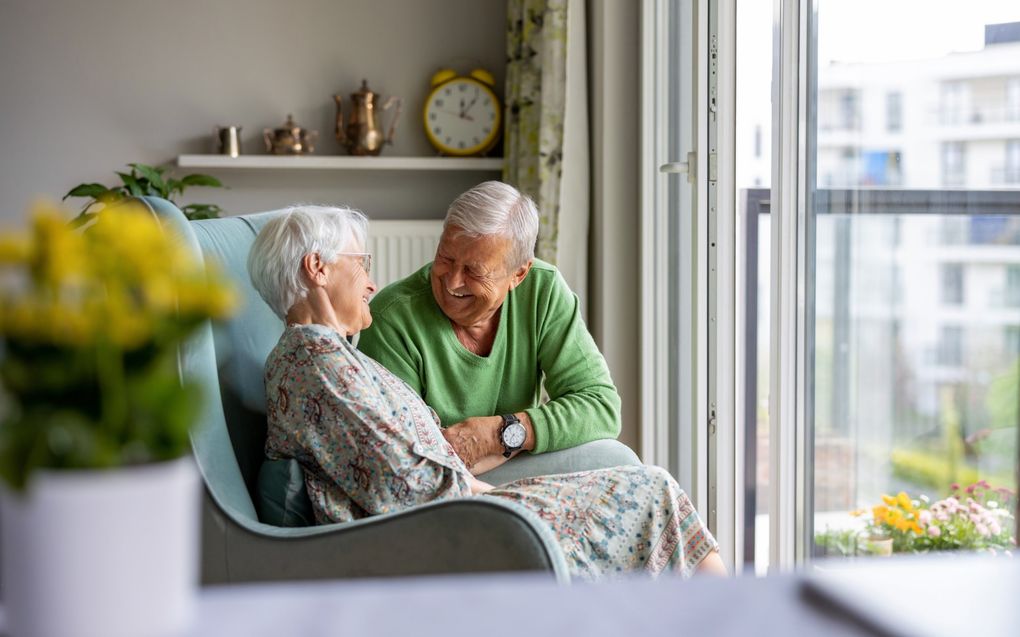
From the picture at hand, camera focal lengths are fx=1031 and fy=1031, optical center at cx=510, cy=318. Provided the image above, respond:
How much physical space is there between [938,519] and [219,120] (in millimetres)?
3228

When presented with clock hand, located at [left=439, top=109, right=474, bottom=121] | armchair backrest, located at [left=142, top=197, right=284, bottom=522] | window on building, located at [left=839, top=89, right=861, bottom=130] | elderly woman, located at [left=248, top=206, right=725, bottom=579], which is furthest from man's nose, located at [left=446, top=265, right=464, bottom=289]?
clock hand, located at [left=439, top=109, right=474, bottom=121]

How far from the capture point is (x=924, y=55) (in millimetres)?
1895

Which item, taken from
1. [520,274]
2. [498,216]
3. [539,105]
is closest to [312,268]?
[498,216]

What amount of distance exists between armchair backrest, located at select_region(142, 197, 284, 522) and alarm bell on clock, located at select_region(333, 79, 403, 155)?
1.98 m

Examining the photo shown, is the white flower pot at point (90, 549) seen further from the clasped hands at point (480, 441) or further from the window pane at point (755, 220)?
the window pane at point (755, 220)

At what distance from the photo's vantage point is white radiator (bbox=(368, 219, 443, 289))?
13.7ft

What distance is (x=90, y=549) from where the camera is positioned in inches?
20.8

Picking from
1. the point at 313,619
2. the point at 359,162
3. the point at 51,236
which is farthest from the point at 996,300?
the point at 359,162

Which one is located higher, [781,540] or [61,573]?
[61,573]

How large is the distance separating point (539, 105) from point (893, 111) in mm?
1901

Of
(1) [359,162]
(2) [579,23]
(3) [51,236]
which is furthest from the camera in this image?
(1) [359,162]

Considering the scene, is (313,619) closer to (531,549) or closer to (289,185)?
(531,549)

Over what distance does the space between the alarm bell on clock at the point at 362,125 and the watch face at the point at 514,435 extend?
89.3 inches

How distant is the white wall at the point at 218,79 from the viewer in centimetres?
409
